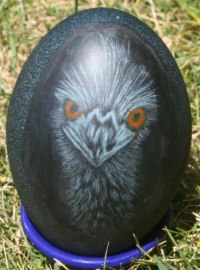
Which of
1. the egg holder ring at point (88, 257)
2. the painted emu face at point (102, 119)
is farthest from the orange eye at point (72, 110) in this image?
the egg holder ring at point (88, 257)

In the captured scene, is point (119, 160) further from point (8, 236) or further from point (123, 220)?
point (8, 236)

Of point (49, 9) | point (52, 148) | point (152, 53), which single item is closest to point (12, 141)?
point (52, 148)

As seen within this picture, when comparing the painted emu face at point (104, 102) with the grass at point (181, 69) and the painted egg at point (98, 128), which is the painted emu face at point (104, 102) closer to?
the painted egg at point (98, 128)

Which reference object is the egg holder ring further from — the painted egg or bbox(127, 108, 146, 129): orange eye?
bbox(127, 108, 146, 129): orange eye

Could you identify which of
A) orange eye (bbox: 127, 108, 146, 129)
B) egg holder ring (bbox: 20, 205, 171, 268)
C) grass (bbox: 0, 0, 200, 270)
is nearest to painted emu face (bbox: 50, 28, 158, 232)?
orange eye (bbox: 127, 108, 146, 129)

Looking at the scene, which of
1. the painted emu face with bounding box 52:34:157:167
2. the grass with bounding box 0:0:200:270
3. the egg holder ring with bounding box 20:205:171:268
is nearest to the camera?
the painted emu face with bounding box 52:34:157:167

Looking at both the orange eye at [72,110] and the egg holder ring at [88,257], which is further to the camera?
the egg holder ring at [88,257]

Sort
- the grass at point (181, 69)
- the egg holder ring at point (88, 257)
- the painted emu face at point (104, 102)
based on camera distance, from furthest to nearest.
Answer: the grass at point (181, 69)
the egg holder ring at point (88, 257)
the painted emu face at point (104, 102)
